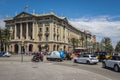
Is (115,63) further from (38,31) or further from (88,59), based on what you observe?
(38,31)

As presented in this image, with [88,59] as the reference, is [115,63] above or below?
above

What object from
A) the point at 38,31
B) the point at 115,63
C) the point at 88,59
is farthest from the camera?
the point at 38,31

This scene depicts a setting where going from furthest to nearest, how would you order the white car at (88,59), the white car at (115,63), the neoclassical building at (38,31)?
the neoclassical building at (38,31)
the white car at (88,59)
the white car at (115,63)

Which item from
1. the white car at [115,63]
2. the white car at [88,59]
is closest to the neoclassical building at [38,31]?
the white car at [88,59]

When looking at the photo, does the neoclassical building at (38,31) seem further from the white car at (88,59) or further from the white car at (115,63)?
the white car at (115,63)

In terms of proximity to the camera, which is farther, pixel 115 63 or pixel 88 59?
pixel 88 59

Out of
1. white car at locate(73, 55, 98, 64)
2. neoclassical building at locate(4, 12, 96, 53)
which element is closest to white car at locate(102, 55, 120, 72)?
white car at locate(73, 55, 98, 64)

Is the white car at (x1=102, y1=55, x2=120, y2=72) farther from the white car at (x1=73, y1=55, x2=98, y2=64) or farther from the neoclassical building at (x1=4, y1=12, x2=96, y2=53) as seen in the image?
the neoclassical building at (x1=4, y1=12, x2=96, y2=53)

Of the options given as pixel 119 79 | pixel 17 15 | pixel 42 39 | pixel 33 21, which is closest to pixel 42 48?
pixel 42 39

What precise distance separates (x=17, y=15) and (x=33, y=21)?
9799 mm

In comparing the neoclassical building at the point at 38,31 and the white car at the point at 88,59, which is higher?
the neoclassical building at the point at 38,31

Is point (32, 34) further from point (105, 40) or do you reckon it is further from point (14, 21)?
point (105, 40)

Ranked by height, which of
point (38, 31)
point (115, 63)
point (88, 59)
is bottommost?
point (88, 59)

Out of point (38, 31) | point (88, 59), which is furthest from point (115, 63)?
point (38, 31)
